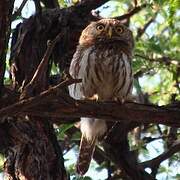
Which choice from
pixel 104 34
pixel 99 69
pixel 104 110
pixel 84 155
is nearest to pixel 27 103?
pixel 104 110

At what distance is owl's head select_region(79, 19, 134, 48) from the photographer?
5.04 meters

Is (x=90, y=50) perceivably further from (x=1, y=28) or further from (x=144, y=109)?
(x=1, y=28)

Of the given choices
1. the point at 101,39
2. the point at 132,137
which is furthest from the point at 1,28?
the point at 132,137

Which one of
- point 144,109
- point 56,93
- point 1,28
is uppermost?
point 1,28

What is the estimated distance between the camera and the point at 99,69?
465cm

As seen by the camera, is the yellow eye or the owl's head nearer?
the owl's head

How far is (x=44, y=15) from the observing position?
16.6ft

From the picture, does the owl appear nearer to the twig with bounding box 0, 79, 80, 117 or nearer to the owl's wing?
the owl's wing

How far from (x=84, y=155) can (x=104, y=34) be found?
3.60 feet

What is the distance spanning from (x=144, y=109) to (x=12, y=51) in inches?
65.9

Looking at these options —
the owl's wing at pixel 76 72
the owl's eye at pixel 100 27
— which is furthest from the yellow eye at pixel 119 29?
the owl's wing at pixel 76 72

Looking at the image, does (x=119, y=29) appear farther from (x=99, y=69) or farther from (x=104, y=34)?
(x=99, y=69)

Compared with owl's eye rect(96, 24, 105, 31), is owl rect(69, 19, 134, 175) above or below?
below

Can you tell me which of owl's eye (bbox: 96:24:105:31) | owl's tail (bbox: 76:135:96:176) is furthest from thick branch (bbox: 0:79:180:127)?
owl's eye (bbox: 96:24:105:31)
